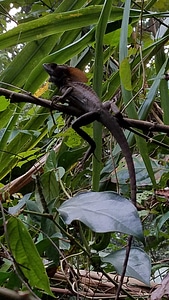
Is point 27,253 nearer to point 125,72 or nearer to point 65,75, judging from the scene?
point 125,72

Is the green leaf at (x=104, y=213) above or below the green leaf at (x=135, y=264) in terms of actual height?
above

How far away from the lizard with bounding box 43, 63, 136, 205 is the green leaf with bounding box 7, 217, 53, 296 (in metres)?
0.19

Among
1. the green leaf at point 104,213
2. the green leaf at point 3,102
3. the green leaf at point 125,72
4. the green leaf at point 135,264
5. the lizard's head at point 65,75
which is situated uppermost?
the lizard's head at point 65,75

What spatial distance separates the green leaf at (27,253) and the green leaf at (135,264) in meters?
0.13

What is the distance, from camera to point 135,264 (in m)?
0.60

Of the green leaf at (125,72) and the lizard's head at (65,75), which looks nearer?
the green leaf at (125,72)

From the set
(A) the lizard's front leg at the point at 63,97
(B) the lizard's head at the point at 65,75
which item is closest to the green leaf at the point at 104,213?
(A) the lizard's front leg at the point at 63,97

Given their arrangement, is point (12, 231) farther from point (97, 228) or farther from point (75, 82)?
point (75, 82)

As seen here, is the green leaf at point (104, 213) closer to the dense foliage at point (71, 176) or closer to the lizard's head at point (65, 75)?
the dense foliage at point (71, 176)

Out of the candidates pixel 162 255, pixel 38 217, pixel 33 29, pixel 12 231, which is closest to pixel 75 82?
pixel 33 29

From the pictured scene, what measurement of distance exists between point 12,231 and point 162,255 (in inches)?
46.3

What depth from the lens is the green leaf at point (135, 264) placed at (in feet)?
1.85

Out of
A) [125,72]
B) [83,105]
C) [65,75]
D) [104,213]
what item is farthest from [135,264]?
[65,75]

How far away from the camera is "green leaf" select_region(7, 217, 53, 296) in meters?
0.52
